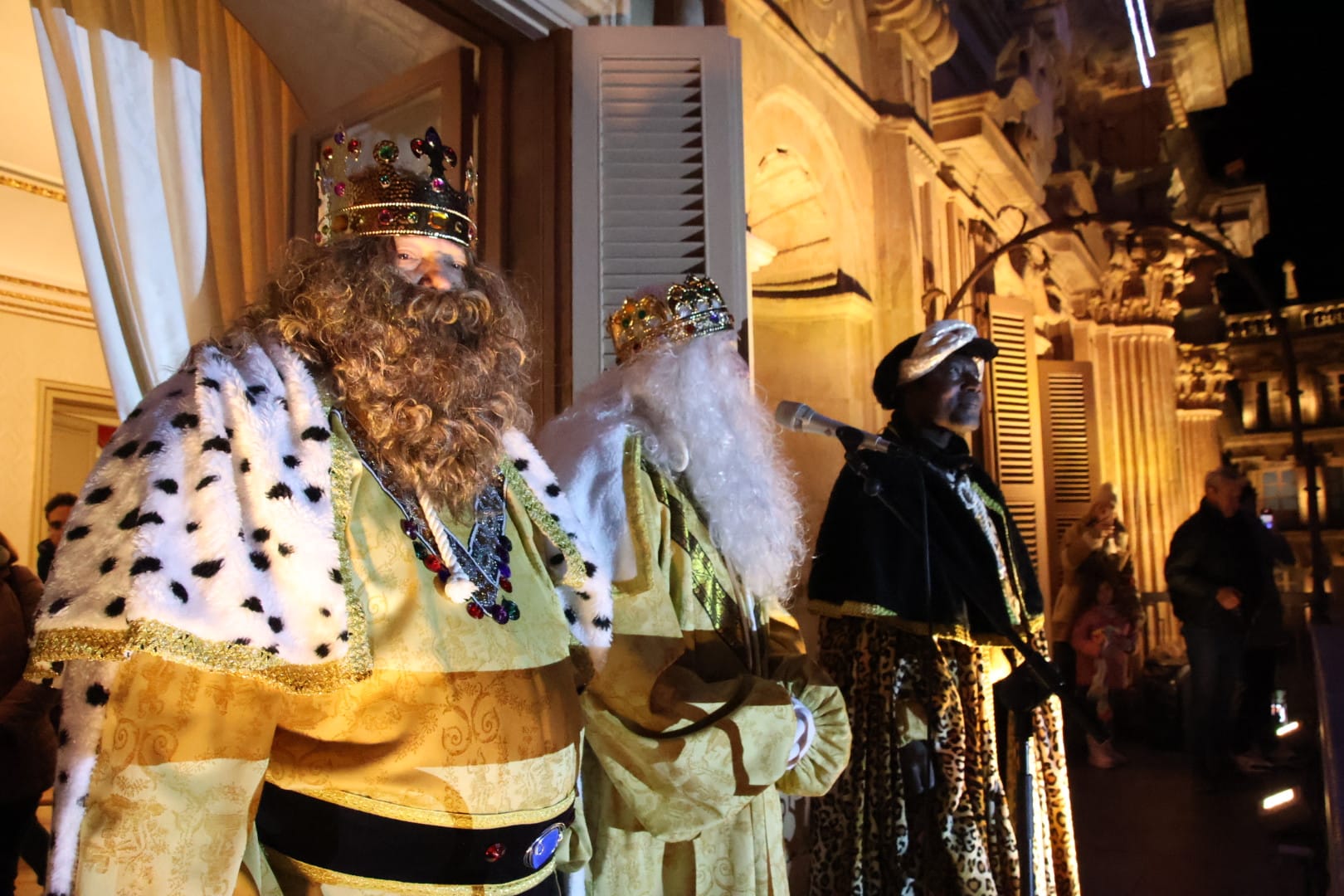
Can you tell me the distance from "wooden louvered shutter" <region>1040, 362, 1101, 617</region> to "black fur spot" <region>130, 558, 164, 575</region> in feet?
29.4

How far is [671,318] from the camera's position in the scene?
2.36 m

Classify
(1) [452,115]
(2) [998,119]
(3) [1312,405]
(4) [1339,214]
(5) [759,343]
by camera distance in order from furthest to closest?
(3) [1312,405]
(4) [1339,214]
(2) [998,119]
(5) [759,343]
(1) [452,115]

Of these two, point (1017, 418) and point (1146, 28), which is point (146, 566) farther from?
point (1146, 28)

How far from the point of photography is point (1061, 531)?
30.7 ft

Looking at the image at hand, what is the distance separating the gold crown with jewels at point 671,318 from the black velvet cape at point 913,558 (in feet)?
2.02

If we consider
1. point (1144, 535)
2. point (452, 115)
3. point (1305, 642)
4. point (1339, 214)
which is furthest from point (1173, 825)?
point (1339, 214)

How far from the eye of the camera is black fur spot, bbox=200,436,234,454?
112 cm

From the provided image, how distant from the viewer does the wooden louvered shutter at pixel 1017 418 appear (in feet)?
22.6

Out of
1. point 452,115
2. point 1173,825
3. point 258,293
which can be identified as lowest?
point 1173,825

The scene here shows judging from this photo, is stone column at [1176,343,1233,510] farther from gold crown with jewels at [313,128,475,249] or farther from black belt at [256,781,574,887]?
black belt at [256,781,574,887]

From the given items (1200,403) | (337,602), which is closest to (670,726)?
(337,602)

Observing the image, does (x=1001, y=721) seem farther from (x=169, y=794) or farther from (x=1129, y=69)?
(x=1129, y=69)

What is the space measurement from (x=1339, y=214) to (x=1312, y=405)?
548 centimetres

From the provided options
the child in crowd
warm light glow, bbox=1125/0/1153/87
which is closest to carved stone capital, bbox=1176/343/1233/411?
warm light glow, bbox=1125/0/1153/87
